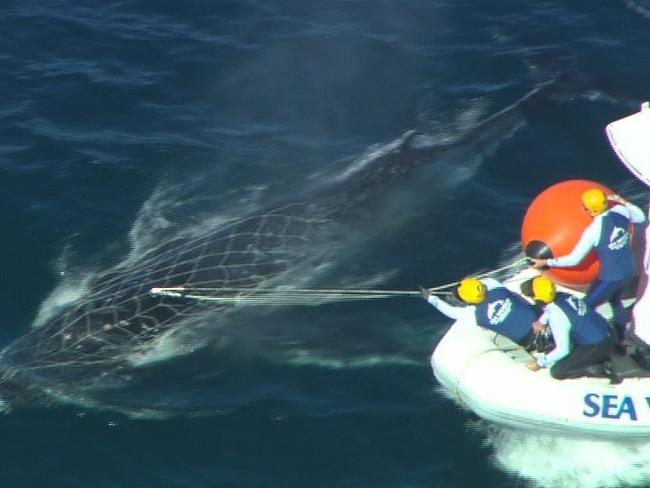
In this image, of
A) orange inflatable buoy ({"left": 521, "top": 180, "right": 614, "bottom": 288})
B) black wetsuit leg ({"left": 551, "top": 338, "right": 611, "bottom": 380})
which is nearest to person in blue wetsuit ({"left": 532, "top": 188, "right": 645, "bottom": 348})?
orange inflatable buoy ({"left": 521, "top": 180, "right": 614, "bottom": 288})

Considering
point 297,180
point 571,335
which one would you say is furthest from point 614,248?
point 297,180

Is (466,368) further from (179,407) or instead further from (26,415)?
(26,415)

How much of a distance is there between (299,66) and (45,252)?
381 inches

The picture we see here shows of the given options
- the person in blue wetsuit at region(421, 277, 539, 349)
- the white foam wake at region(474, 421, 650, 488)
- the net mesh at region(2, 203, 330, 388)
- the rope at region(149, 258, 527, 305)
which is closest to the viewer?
the white foam wake at region(474, 421, 650, 488)

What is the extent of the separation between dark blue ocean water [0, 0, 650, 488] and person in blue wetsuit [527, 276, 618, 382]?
4.44 ft

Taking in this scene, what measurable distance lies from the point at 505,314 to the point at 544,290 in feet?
2.95

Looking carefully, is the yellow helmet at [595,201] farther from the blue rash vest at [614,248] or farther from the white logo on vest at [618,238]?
the white logo on vest at [618,238]

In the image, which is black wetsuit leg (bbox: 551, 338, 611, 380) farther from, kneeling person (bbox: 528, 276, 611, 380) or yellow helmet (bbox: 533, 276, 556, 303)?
yellow helmet (bbox: 533, 276, 556, 303)

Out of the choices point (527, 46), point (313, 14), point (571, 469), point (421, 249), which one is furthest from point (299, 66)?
point (571, 469)

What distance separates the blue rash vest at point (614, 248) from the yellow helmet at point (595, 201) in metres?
0.17

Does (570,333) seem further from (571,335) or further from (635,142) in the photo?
(635,142)

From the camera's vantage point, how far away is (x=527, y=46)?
103 ft

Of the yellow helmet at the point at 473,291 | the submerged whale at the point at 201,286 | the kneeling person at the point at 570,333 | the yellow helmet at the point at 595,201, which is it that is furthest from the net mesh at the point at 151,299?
the yellow helmet at the point at 595,201

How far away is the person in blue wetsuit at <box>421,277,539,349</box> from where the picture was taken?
63.1 feet
